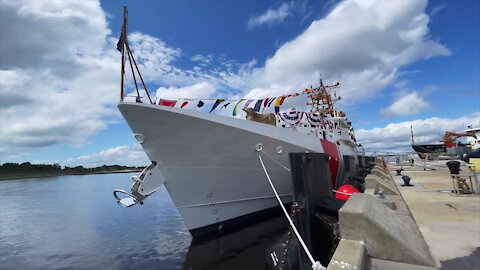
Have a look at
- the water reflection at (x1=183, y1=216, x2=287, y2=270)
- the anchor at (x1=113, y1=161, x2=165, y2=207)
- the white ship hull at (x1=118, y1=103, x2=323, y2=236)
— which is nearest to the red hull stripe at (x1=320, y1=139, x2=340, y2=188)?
the white ship hull at (x1=118, y1=103, x2=323, y2=236)

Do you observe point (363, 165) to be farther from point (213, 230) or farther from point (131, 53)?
point (131, 53)

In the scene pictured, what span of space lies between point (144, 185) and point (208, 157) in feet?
6.86

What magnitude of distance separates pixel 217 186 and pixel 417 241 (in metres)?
5.87

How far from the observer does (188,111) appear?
25.3ft

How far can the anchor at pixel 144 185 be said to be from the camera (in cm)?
793

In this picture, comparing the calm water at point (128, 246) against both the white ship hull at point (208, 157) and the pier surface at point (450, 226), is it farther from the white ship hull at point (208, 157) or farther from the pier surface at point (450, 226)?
the pier surface at point (450, 226)

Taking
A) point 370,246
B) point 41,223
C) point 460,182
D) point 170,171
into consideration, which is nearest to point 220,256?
point 170,171

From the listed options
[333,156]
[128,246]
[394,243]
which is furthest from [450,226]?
[128,246]

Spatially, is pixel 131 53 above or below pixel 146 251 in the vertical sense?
above

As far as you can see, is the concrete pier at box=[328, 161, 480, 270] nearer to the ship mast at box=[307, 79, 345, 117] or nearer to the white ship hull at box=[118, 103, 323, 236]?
the white ship hull at box=[118, 103, 323, 236]

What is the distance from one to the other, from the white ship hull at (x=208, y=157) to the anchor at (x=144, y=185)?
0.22m

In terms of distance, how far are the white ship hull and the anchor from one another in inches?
8.6

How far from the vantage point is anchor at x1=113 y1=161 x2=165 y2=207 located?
7.93m

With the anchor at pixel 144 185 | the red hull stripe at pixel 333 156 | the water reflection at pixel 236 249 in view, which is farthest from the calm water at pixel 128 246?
the red hull stripe at pixel 333 156
